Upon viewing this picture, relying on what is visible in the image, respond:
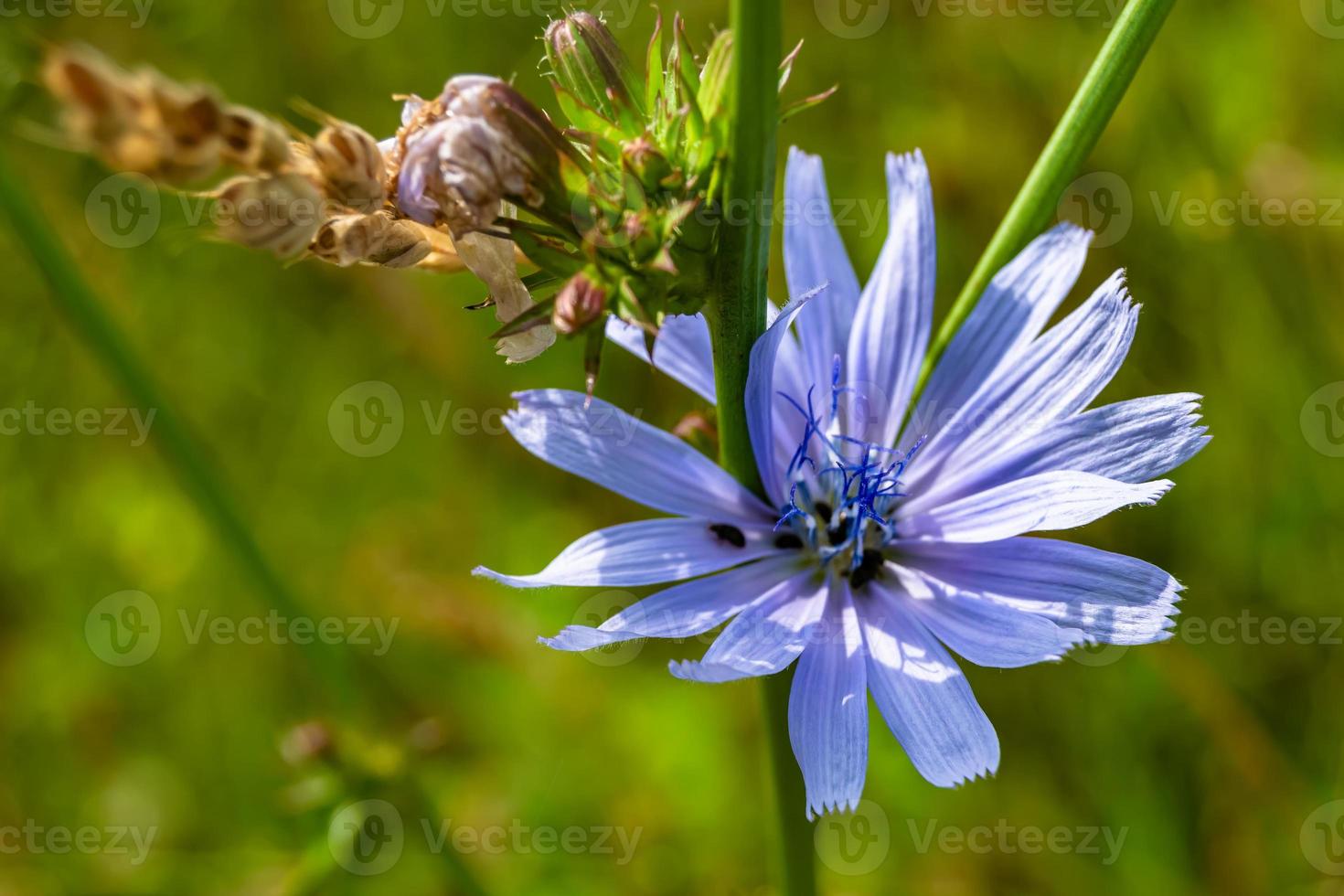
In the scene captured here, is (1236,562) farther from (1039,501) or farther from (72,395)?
(72,395)

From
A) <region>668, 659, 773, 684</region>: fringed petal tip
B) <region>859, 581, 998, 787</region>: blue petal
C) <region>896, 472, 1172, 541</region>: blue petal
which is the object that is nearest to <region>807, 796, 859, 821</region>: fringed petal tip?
<region>859, 581, 998, 787</region>: blue petal

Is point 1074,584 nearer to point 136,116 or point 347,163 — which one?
point 347,163

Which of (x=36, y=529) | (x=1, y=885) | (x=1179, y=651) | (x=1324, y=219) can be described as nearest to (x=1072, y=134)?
(x=1179, y=651)

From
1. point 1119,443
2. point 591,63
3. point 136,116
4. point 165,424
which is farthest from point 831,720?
point 165,424

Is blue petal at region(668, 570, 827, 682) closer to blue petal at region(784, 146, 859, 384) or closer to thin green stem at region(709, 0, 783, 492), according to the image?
thin green stem at region(709, 0, 783, 492)

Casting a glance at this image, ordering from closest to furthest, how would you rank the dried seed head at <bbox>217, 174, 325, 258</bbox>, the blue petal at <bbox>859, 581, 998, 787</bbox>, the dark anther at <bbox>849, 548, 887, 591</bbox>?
the dried seed head at <bbox>217, 174, 325, 258</bbox>, the blue petal at <bbox>859, 581, 998, 787</bbox>, the dark anther at <bbox>849, 548, 887, 591</bbox>

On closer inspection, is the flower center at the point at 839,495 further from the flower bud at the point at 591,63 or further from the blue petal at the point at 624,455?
the flower bud at the point at 591,63
